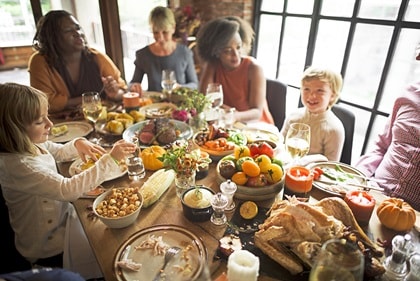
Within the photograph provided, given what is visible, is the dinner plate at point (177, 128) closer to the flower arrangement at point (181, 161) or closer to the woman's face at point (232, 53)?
the flower arrangement at point (181, 161)

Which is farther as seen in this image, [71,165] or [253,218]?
[71,165]

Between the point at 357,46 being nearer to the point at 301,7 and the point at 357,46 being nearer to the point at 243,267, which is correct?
the point at 301,7

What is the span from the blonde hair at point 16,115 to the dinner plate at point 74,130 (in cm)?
42

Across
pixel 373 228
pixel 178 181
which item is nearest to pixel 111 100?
pixel 178 181

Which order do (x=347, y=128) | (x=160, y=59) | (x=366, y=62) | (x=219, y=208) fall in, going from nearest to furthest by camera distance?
1. (x=219, y=208)
2. (x=347, y=128)
3. (x=366, y=62)
4. (x=160, y=59)

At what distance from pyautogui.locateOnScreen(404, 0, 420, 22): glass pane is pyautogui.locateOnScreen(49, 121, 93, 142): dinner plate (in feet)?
7.86

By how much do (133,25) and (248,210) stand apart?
3863 millimetres

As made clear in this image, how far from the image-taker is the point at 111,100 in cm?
212

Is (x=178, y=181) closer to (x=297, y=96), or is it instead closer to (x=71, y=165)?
(x=71, y=165)

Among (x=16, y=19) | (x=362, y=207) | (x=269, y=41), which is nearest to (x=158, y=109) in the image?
(x=362, y=207)

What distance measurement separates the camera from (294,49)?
10.3 feet

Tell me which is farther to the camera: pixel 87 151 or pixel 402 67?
pixel 402 67

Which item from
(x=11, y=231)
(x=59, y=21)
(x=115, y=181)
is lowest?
(x=11, y=231)

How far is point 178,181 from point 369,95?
7.26 feet
